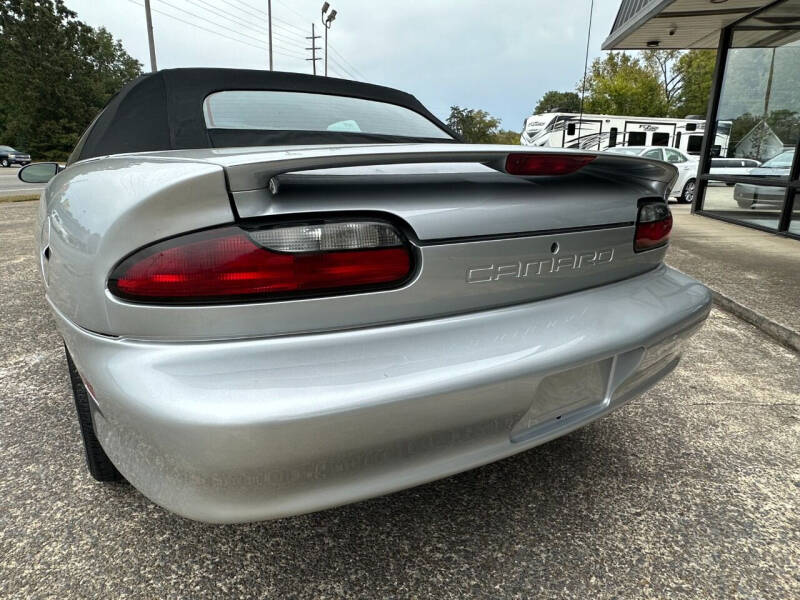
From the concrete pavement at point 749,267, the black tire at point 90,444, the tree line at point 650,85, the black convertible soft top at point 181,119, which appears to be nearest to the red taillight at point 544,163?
the black convertible soft top at point 181,119

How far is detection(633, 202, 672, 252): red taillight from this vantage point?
154 cm

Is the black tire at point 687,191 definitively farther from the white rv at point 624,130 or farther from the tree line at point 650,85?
the tree line at point 650,85

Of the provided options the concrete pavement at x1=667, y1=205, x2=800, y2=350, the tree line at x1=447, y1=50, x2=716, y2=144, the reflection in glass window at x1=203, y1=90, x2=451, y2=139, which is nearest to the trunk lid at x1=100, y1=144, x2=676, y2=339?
the reflection in glass window at x1=203, y1=90, x2=451, y2=139

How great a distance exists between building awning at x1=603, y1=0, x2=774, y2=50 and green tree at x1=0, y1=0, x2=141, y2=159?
4618cm

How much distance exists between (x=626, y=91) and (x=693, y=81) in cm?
442

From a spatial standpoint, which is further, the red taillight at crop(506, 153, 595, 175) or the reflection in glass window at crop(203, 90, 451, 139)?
Answer: the reflection in glass window at crop(203, 90, 451, 139)

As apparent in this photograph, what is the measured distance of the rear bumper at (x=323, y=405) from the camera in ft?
3.07

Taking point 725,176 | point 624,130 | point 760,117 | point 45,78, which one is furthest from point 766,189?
point 45,78

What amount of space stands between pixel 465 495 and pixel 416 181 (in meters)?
1.01

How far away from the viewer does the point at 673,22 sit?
26.3 feet

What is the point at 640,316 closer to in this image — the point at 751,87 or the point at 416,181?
the point at 416,181

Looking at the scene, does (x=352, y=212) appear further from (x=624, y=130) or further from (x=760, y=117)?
(x=624, y=130)

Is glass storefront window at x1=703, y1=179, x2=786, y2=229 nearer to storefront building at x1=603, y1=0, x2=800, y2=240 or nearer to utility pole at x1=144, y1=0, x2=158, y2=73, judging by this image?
storefront building at x1=603, y1=0, x2=800, y2=240

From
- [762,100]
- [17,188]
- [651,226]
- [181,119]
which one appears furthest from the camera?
[17,188]
